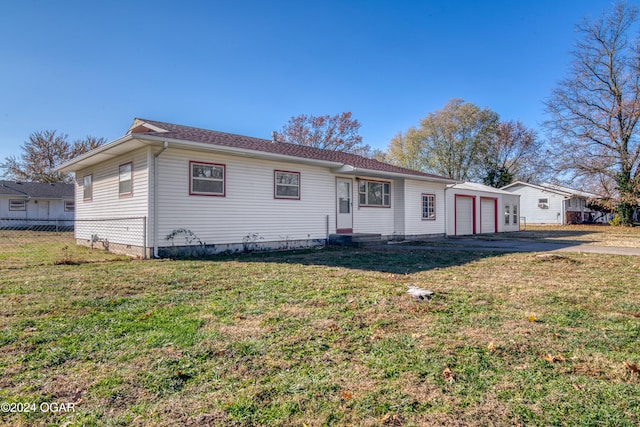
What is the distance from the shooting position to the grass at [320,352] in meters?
2.11

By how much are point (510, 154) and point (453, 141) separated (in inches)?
319

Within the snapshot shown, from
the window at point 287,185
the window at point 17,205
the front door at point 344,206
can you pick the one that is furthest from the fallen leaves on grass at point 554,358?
the window at point 17,205

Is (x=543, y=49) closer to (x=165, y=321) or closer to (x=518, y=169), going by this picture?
(x=165, y=321)

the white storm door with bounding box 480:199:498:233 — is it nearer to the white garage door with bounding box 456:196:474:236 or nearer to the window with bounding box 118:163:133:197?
the white garage door with bounding box 456:196:474:236

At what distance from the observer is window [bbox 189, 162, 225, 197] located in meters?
9.78

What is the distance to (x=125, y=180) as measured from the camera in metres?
10.3

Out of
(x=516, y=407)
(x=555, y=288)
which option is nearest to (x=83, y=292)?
(x=516, y=407)

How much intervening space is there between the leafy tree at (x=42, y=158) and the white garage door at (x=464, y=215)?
3401 cm

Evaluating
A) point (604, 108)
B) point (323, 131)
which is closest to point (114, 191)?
point (323, 131)

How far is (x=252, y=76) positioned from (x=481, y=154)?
29.4 meters

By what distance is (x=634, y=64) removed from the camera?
24375 mm

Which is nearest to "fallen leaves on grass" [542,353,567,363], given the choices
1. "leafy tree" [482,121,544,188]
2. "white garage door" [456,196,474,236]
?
"white garage door" [456,196,474,236]

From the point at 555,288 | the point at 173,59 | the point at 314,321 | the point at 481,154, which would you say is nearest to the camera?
the point at 314,321

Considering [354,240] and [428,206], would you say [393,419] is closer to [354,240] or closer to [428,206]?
[354,240]
